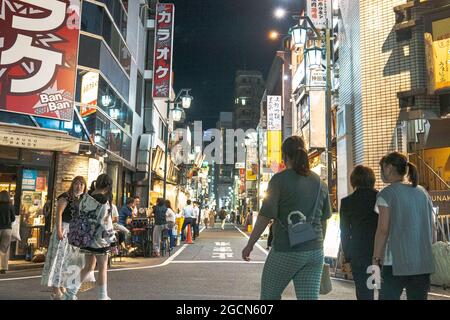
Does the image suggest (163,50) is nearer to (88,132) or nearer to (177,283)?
(88,132)

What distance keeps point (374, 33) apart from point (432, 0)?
72.9 inches

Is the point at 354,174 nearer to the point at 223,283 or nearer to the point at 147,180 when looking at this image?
the point at 223,283

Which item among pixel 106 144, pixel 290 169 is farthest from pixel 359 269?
pixel 106 144

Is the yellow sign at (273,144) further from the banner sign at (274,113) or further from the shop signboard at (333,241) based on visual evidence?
the shop signboard at (333,241)

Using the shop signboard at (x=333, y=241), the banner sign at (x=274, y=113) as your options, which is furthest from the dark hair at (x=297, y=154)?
the banner sign at (x=274, y=113)

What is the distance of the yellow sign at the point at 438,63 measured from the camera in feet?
38.0

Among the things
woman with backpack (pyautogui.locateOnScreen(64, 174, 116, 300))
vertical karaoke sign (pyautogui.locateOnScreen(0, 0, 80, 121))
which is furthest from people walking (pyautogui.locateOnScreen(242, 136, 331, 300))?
vertical karaoke sign (pyautogui.locateOnScreen(0, 0, 80, 121))

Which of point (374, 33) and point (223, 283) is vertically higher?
point (374, 33)

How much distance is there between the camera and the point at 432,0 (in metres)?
12.7

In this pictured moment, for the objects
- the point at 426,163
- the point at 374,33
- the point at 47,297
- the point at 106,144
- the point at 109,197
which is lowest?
the point at 47,297

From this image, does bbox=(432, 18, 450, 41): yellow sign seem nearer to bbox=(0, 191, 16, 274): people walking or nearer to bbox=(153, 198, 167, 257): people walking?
bbox=(153, 198, 167, 257): people walking

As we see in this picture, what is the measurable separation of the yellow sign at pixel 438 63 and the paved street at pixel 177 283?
6018 mm

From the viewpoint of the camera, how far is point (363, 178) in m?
5.23

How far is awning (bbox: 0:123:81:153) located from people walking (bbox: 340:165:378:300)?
9309 millimetres
